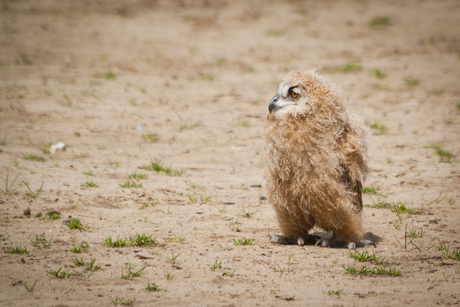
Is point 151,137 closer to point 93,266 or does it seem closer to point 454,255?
point 93,266

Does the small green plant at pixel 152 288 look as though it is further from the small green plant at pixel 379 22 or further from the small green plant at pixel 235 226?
the small green plant at pixel 379 22

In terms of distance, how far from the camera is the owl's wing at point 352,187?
4.48 m

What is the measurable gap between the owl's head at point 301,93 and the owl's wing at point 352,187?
70 centimetres

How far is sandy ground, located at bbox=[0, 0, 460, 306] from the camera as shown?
392cm

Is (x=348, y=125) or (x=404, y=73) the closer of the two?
(x=348, y=125)

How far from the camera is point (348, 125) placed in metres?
4.58

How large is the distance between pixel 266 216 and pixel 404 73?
8.23m

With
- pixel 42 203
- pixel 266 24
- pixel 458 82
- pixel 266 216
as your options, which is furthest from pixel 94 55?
pixel 458 82

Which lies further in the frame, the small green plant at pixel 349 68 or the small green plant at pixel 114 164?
the small green plant at pixel 349 68

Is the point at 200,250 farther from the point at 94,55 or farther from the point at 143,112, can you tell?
the point at 94,55

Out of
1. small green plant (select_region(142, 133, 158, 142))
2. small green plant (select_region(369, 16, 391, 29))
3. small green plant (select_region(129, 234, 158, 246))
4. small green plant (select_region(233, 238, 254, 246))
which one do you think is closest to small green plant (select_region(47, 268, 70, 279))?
small green plant (select_region(129, 234, 158, 246))

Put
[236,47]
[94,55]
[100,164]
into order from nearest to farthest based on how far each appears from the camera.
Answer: [100,164] < [94,55] < [236,47]

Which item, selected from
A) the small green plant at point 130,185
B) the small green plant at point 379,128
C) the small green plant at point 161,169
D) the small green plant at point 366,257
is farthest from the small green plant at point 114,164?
the small green plant at point 379,128

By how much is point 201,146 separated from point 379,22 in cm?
1094
